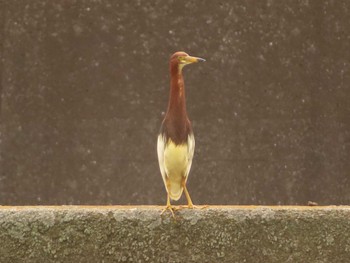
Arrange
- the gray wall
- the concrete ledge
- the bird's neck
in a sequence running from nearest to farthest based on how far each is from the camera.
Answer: the concrete ledge, the bird's neck, the gray wall

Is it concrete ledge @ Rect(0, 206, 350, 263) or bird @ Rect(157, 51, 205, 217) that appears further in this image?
bird @ Rect(157, 51, 205, 217)

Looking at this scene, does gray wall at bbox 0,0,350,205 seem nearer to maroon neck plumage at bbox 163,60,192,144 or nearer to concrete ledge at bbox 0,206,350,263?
maroon neck plumage at bbox 163,60,192,144

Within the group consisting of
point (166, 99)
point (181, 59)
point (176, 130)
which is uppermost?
point (181, 59)

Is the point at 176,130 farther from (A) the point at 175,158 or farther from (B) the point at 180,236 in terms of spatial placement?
(B) the point at 180,236

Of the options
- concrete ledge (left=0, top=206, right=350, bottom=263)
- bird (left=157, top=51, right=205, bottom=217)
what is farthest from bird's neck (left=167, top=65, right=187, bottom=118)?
concrete ledge (left=0, top=206, right=350, bottom=263)

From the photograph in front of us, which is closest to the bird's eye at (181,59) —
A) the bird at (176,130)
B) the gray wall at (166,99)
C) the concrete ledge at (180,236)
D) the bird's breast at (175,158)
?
the bird at (176,130)

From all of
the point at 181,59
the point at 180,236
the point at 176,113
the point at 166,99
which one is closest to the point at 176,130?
the point at 176,113
